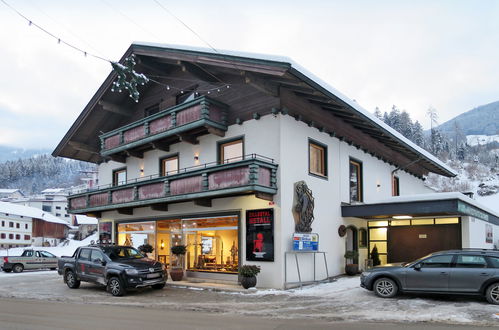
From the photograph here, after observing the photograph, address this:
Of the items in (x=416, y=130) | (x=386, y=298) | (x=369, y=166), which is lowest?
(x=386, y=298)

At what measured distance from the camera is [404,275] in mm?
13375

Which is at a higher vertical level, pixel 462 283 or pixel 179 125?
pixel 179 125

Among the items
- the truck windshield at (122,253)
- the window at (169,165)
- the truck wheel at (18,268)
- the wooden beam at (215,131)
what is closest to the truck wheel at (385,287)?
the wooden beam at (215,131)

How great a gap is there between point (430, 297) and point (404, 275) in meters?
1.12

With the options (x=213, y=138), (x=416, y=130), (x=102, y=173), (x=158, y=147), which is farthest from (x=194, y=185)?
(x=416, y=130)

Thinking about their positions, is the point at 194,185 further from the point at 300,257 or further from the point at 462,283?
the point at 462,283

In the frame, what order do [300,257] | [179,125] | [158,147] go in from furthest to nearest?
[158,147] < [179,125] < [300,257]

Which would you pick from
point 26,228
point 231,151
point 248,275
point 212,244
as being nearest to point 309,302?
point 248,275

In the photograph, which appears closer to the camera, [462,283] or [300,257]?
[462,283]

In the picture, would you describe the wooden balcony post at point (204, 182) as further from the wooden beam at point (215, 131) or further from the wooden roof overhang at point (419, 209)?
the wooden roof overhang at point (419, 209)

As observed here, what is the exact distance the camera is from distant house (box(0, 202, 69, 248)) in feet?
224

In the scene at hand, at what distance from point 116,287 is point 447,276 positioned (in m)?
10.8

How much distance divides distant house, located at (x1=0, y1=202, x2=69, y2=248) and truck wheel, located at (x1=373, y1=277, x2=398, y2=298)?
67.1 metres

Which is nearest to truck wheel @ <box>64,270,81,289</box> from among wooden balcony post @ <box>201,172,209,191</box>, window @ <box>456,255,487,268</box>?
wooden balcony post @ <box>201,172,209,191</box>
